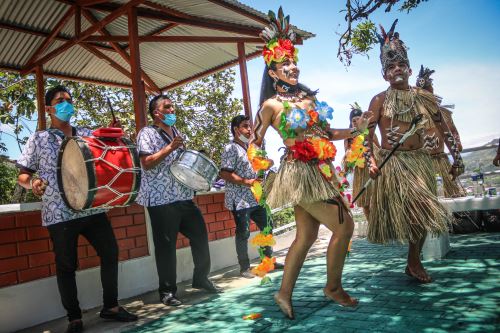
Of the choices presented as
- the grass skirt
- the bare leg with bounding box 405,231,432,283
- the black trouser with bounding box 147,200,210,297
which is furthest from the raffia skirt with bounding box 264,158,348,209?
the black trouser with bounding box 147,200,210,297

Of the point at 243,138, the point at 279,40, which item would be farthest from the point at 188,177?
the point at 279,40

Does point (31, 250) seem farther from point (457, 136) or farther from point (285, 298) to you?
point (457, 136)

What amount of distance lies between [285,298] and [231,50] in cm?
554

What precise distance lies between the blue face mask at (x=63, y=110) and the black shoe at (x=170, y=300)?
75.5 inches

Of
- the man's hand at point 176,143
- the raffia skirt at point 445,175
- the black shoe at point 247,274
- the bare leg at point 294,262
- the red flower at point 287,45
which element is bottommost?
the black shoe at point 247,274

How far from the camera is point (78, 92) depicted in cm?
1324

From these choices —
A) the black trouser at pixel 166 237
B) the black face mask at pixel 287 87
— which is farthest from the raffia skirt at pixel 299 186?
the black trouser at pixel 166 237

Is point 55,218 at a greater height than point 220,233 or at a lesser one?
greater

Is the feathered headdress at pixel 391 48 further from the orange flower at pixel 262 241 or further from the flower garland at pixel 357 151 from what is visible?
the orange flower at pixel 262 241

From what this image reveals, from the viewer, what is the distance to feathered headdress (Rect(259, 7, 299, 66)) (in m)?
3.01

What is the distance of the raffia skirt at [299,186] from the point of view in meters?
2.65

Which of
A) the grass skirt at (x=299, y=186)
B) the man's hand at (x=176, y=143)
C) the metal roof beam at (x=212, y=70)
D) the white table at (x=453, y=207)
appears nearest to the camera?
the grass skirt at (x=299, y=186)

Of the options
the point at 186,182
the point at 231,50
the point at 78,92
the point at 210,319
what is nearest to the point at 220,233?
the point at 186,182

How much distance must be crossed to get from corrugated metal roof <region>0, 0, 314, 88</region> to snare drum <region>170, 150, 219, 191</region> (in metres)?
2.85
